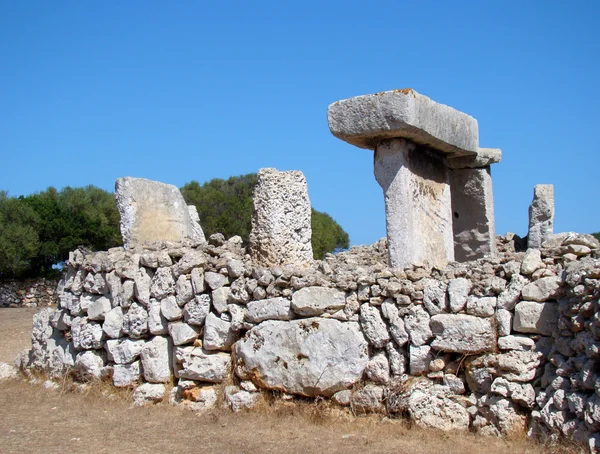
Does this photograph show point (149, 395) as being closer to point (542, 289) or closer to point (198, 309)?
point (198, 309)

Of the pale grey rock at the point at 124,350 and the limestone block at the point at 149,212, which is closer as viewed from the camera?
the pale grey rock at the point at 124,350

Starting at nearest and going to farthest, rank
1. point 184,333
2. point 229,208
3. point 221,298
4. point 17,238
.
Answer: point 221,298
point 184,333
point 17,238
point 229,208

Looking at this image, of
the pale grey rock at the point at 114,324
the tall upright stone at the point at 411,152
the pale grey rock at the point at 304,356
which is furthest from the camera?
the pale grey rock at the point at 114,324

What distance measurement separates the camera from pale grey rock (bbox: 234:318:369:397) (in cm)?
626

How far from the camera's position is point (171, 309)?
730 centimetres

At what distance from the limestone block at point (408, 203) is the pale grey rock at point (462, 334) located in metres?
0.78

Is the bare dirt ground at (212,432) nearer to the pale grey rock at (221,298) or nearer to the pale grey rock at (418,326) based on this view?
the pale grey rock at (418,326)

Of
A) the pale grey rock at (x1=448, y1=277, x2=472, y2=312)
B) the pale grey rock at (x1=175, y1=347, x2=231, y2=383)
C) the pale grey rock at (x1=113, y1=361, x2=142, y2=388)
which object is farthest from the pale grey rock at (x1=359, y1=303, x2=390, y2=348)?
the pale grey rock at (x1=113, y1=361, x2=142, y2=388)

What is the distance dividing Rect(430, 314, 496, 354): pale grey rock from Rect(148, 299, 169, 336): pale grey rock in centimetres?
288

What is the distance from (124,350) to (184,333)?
2.72ft

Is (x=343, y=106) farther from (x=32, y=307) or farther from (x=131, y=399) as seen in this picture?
(x=32, y=307)

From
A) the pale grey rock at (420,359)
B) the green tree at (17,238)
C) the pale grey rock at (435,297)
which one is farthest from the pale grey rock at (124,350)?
the green tree at (17,238)

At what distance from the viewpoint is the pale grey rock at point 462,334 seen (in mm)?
5707

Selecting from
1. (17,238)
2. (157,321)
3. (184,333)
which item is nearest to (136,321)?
(157,321)
